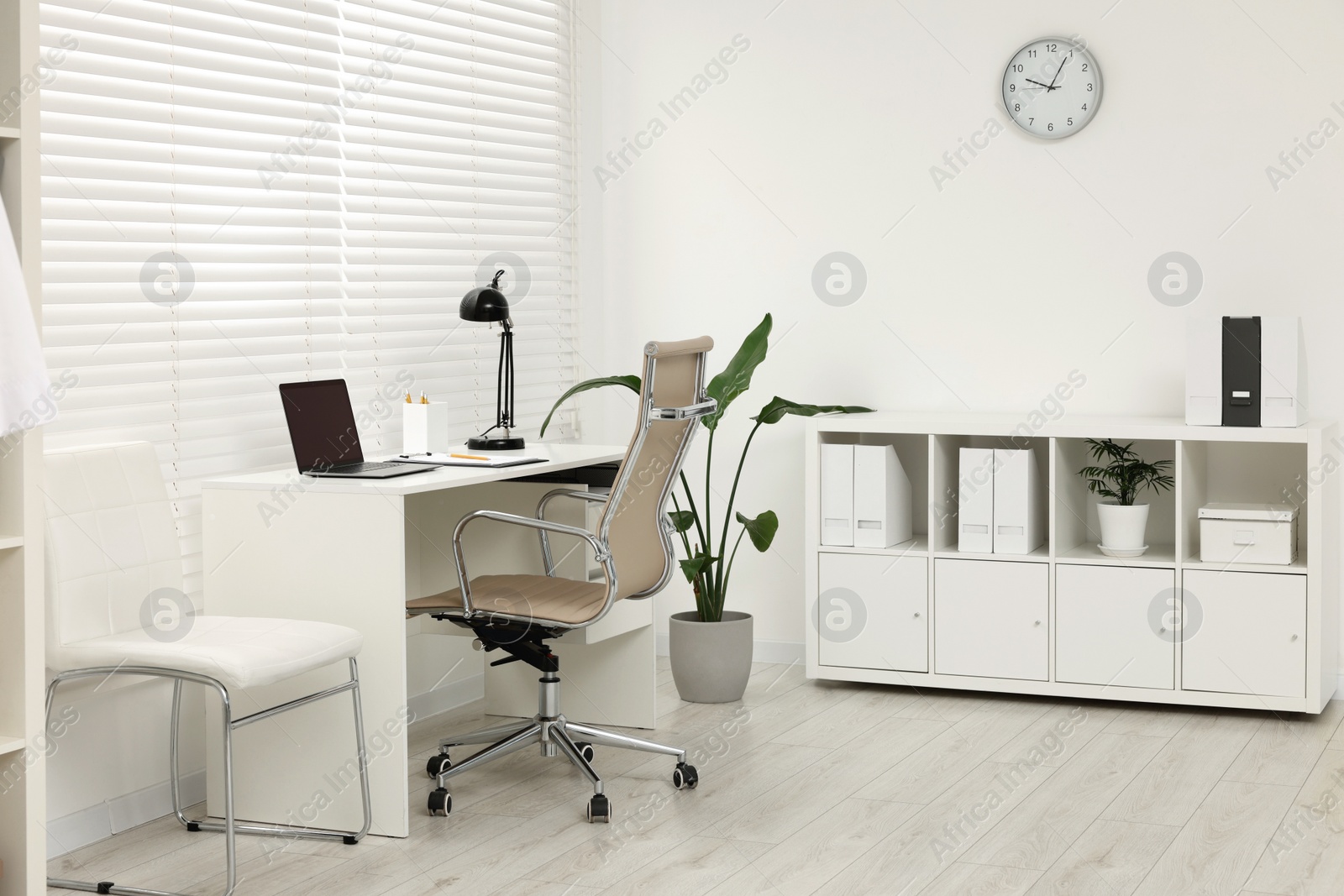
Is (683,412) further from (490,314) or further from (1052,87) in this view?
(1052,87)

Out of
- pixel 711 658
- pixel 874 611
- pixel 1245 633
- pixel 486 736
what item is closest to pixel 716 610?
pixel 711 658

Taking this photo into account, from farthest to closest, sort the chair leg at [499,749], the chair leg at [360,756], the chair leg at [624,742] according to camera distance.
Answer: the chair leg at [624,742], the chair leg at [499,749], the chair leg at [360,756]

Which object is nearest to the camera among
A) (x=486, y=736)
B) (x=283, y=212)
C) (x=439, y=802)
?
(x=439, y=802)

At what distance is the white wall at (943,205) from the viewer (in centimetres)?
418

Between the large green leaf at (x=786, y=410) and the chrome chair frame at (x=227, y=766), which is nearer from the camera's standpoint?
the chrome chair frame at (x=227, y=766)

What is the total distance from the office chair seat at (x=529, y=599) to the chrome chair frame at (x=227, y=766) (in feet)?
0.91

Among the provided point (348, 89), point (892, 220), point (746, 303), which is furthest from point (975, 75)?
point (348, 89)

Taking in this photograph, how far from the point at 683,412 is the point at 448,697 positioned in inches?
65.0

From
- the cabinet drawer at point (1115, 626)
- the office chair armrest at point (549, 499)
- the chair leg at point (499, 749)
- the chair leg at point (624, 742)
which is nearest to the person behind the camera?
the chair leg at point (499, 749)

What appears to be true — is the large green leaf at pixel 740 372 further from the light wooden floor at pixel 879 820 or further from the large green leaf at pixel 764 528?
the light wooden floor at pixel 879 820

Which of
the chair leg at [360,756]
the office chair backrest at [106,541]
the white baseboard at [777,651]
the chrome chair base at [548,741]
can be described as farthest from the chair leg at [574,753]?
the white baseboard at [777,651]

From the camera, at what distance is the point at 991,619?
4.23m

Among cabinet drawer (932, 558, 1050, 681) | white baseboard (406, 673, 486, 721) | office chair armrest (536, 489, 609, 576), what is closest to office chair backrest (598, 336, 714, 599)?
office chair armrest (536, 489, 609, 576)

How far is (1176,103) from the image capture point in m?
4.27
